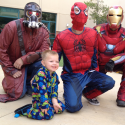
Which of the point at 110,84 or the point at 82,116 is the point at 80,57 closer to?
the point at 110,84

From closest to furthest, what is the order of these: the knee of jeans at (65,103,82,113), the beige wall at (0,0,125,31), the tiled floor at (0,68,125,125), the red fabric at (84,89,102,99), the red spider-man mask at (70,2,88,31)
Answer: the tiled floor at (0,68,125,125) → the knee of jeans at (65,103,82,113) → the red spider-man mask at (70,2,88,31) → the red fabric at (84,89,102,99) → the beige wall at (0,0,125,31)

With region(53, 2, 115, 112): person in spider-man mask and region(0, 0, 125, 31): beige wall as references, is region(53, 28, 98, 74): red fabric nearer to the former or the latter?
region(53, 2, 115, 112): person in spider-man mask

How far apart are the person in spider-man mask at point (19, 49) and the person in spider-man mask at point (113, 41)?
1.13 m

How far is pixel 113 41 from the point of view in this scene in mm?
2822

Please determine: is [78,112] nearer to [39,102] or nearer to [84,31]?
[39,102]

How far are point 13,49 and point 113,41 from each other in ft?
5.92

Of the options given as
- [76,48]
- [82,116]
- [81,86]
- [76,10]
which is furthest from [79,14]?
[82,116]

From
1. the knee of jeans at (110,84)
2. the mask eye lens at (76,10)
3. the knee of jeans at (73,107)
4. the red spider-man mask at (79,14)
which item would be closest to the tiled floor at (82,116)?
the knee of jeans at (73,107)

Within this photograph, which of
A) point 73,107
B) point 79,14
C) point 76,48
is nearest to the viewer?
point 73,107

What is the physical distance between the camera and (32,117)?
209cm

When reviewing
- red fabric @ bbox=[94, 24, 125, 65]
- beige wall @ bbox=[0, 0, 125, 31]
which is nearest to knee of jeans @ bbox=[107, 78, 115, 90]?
red fabric @ bbox=[94, 24, 125, 65]

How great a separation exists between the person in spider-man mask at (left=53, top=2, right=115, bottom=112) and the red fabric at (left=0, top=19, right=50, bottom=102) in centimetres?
57

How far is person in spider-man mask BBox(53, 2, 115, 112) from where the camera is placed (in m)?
2.52

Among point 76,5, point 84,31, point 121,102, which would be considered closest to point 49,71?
point 84,31
